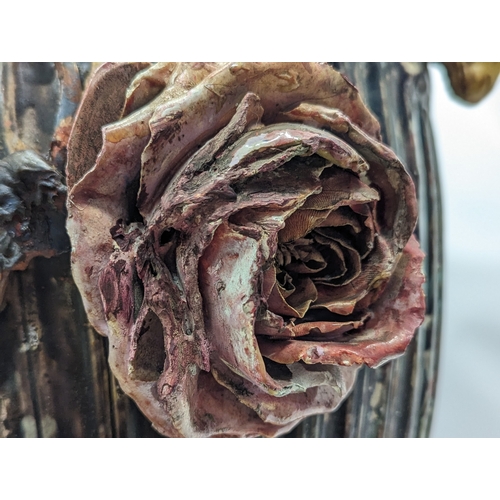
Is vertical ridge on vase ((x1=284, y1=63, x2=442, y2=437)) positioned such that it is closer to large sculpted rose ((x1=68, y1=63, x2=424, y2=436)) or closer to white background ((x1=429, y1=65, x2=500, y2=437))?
white background ((x1=429, y1=65, x2=500, y2=437))

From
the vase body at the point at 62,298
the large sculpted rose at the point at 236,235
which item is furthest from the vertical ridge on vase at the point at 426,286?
the large sculpted rose at the point at 236,235

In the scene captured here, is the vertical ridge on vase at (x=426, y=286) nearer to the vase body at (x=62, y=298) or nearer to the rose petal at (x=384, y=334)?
the vase body at (x=62, y=298)

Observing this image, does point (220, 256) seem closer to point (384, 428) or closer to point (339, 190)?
point (339, 190)

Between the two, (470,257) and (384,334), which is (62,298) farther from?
(470,257)

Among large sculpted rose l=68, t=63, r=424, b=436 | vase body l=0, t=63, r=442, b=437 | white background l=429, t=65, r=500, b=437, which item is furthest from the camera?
white background l=429, t=65, r=500, b=437

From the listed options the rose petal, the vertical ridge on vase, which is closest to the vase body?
the vertical ridge on vase

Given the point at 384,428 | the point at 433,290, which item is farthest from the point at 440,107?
the point at 384,428
